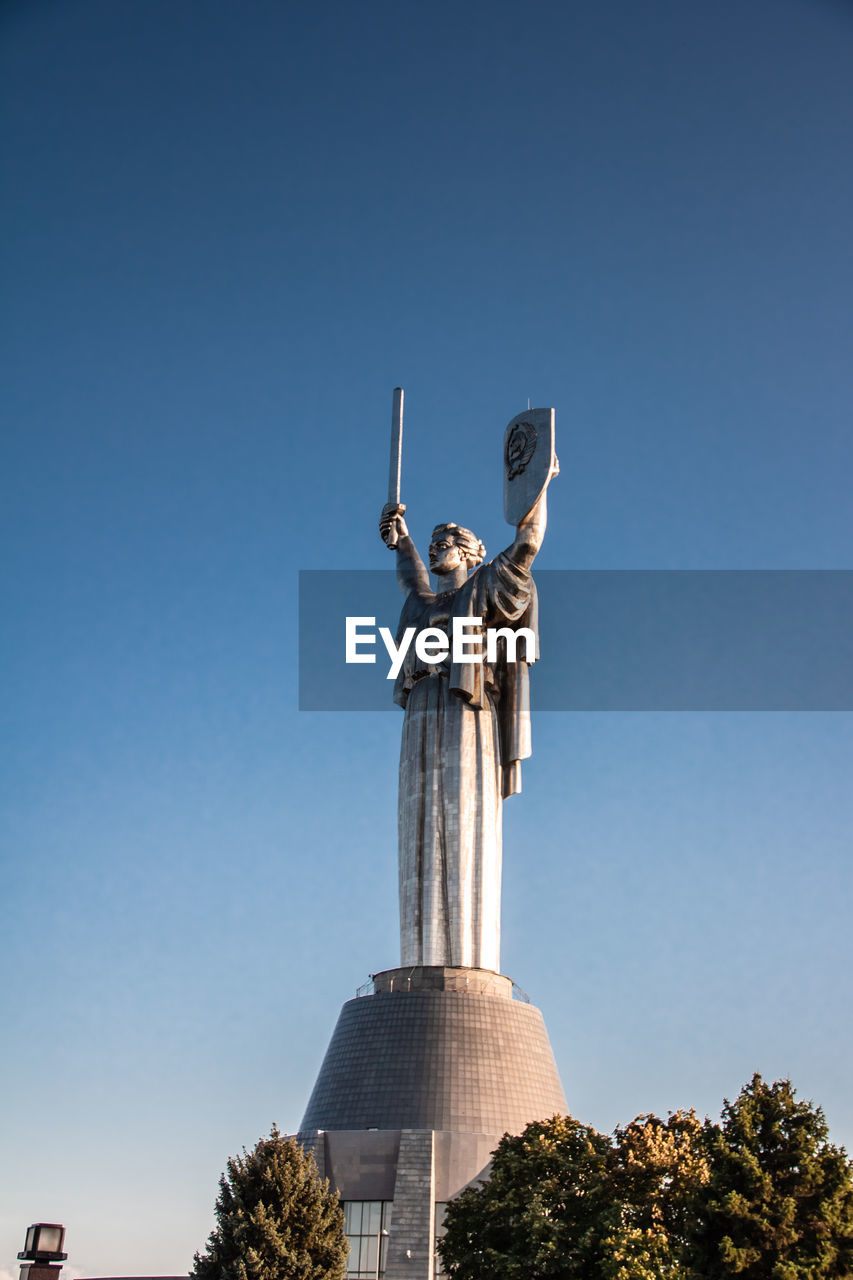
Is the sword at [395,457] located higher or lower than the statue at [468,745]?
higher

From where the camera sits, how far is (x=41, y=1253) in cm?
1398

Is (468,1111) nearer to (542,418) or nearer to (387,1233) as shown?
(387,1233)

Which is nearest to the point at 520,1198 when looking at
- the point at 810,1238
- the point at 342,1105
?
the point at 810,1238

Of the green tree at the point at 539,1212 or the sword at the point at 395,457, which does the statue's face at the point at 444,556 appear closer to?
the sword at the point at 395,457

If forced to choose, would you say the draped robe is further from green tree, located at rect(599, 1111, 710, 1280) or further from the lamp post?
the lamp post

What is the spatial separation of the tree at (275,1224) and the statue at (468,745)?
8.08 metres

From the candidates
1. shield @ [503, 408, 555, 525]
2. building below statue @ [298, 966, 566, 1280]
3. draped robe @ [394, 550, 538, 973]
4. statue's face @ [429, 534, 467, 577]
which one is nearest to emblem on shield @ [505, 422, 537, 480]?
shield @ [503, 408, 555, 525]

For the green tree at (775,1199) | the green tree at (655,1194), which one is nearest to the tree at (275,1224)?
the green tree at (655,1194)

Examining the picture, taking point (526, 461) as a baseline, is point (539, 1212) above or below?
below

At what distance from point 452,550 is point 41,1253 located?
21.3 meters

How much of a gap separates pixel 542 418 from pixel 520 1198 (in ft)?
60.1

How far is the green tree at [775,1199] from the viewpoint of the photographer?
53.2 feet

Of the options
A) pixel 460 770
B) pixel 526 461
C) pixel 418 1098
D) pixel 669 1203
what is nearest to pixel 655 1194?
pixel 669 1203

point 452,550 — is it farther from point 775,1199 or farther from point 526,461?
point 775,1199
